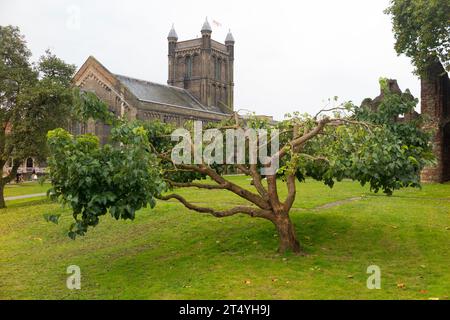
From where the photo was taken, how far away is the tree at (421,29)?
1017 inches

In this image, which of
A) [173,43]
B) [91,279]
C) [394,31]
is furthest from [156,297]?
[173,43]

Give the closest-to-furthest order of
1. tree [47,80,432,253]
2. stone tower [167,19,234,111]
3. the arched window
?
tree [47,80,432,253] < stone tower [167,19,234,111] < the arched window

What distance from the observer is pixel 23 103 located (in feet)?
94.4

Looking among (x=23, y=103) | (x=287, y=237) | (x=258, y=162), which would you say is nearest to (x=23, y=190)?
Result: (x=23, y=103)

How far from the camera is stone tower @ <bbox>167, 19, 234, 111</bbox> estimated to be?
7781 centimetres

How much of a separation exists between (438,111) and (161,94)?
4024 centimetres

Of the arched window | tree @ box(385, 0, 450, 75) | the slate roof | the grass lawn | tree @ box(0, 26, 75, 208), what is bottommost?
the grass lawn

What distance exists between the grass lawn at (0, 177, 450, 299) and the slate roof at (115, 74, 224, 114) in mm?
41549

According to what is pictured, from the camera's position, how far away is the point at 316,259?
12.7 meters

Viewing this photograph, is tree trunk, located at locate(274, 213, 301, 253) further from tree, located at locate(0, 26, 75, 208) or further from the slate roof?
the slate roof

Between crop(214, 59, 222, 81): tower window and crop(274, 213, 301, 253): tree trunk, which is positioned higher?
crop(214, 59, 222, 81): tower window

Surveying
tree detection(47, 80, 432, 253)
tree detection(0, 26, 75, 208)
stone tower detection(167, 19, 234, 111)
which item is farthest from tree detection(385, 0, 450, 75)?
stone tower detection(167, 19, 234, 111)
